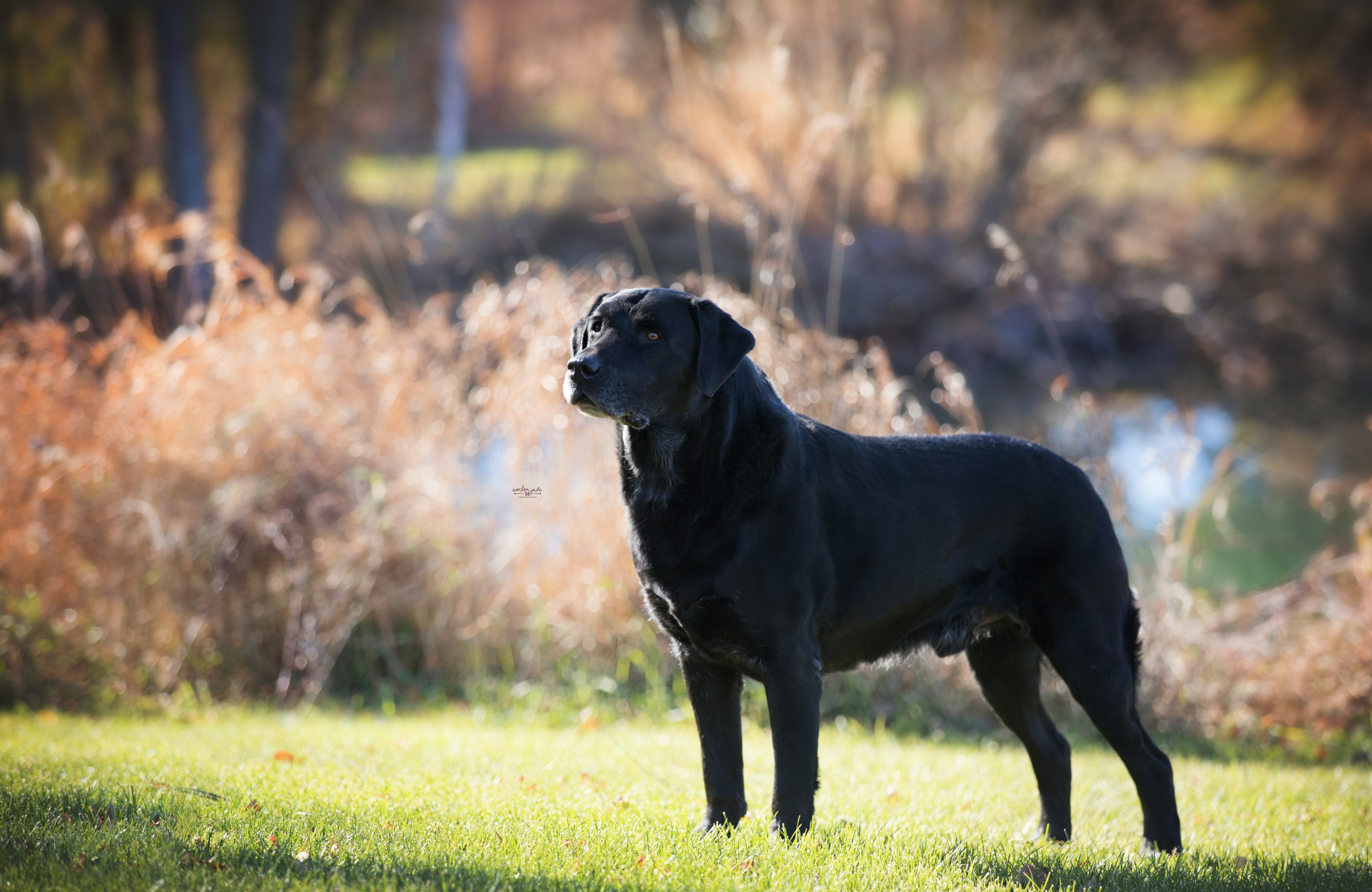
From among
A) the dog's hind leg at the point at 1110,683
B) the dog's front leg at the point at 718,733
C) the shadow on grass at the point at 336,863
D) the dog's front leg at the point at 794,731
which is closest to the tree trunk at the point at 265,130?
the shadow on grass at the point at 336,863

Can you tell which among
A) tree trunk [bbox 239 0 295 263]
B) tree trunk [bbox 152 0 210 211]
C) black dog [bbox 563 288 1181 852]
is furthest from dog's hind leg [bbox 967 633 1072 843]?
tree trunk [bbox 239 0 295 263]

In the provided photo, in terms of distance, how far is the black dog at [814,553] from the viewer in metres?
Result: 3.28

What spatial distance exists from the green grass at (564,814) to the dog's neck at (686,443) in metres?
1.07

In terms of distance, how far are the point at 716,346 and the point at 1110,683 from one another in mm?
1770

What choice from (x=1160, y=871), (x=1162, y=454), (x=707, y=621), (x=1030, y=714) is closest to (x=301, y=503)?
(x=707, y=621)

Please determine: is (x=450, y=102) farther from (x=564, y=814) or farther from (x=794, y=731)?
(x=794, y=731)

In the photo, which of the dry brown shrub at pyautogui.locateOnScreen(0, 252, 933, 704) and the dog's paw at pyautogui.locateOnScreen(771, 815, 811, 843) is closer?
the dog's paw at pyautogui.locateOnScreen(771, 815, 811, 843)

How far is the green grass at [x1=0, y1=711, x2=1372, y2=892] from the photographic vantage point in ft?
9.61

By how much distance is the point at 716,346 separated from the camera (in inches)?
132

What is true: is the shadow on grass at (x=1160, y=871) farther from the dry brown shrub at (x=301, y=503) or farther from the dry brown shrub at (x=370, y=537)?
the dry brown shrub at (x=301, y=503)

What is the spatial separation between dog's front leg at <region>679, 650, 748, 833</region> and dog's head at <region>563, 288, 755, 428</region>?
84cm

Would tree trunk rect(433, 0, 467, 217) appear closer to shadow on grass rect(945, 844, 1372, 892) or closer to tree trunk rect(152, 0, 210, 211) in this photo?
tree trunk rect(152, 0, 210, 211)

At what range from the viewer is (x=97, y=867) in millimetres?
2803

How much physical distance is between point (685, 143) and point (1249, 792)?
1030cm
